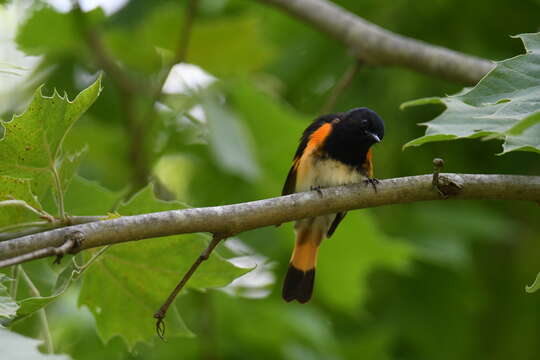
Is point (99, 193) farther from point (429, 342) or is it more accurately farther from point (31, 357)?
point (429, 342)

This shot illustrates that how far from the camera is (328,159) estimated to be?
4.53 m

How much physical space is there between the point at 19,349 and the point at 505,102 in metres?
1.68

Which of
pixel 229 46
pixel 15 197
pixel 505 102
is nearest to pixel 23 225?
pixel 15 197

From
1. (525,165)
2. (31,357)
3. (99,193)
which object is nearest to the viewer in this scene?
(31,357)

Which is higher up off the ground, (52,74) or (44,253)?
(44,253)

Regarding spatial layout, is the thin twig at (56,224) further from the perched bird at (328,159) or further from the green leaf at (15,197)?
the perched bird at (328,159)

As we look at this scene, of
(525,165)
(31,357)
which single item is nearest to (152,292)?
(31,357)

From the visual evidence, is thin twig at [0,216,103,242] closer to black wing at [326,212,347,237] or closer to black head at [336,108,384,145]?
black head at [336,108,384,145]

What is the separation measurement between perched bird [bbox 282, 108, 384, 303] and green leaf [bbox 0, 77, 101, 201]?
200cm

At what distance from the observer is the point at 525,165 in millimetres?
5680

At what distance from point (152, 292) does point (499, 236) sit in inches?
126

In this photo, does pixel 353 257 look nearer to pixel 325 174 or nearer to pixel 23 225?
pixel 325 174

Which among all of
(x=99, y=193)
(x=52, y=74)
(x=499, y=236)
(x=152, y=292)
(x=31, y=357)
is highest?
(x=31, y=357)

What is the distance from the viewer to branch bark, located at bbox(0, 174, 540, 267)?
2377mm
